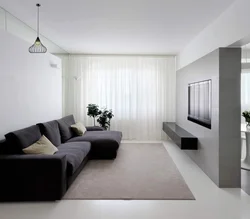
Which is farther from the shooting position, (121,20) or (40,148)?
(121,20)

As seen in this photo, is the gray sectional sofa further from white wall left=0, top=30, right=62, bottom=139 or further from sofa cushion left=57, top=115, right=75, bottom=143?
sofa cushion left=57, top=115, right=75, bottom=143

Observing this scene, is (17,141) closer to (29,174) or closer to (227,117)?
(29,174)

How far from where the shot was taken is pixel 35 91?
461 cm

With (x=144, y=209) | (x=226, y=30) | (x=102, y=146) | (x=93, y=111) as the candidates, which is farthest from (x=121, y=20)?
(x=93, y=111)

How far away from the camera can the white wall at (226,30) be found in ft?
9.57

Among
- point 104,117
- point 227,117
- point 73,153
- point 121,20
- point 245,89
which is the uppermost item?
point 121,20

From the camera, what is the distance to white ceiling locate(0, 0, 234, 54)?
3322mm

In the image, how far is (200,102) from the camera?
4.53m

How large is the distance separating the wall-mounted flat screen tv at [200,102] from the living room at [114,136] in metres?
0.02

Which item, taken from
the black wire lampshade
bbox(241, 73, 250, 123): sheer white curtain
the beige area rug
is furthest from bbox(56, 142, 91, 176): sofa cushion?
bbox(241, 73, 250, 123): sheer white curtain

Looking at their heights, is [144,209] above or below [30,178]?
below

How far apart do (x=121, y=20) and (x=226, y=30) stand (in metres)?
1.67

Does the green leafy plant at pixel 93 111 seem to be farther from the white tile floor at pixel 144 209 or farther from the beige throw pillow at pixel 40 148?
the white tile floor at pixel 144 209

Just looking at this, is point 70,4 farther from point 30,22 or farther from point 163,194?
point 163,194
